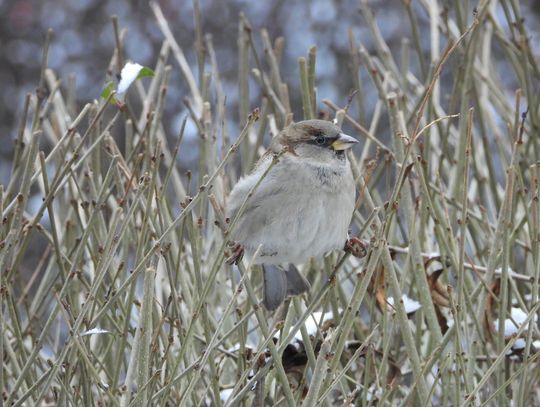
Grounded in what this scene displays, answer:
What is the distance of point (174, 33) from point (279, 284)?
4.92m

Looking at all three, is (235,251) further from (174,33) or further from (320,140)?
(174,33)

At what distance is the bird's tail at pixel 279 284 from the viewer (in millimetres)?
2490

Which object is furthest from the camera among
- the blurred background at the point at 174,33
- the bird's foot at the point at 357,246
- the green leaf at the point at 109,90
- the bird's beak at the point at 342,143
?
the blurred background at the point at 174,33

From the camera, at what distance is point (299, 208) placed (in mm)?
2512

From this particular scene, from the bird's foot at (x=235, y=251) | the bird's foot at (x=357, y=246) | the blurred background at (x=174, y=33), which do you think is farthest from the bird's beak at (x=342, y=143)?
the blurred background at (x=174, y=33)

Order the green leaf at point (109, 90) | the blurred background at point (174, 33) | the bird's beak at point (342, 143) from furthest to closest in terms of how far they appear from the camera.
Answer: the blurred background at point (174, 33) → the bird's beak at point (342, 143) → the green leaf at point (109, 90)

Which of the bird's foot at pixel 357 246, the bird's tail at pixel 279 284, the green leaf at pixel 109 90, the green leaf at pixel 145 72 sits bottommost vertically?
the bird's tail at pixel 279 284

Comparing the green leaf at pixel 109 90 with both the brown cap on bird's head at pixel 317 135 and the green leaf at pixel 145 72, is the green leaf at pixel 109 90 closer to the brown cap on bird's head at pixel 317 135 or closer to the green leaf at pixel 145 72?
the green leaf at pixel 145 72

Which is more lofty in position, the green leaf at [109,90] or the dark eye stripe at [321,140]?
the green leaf at [109,90]

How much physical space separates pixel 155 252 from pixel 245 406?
0.54 m

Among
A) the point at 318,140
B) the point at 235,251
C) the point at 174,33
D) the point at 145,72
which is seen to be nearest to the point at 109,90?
the point at 145,72

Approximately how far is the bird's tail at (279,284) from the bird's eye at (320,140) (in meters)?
0.34

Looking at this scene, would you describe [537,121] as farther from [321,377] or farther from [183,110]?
[183,110]

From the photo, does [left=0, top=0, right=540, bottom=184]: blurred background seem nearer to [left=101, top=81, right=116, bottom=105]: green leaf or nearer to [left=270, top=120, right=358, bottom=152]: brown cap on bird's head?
[left=270, top=120, right=358, bottom=152]: brown cap on bird's head
